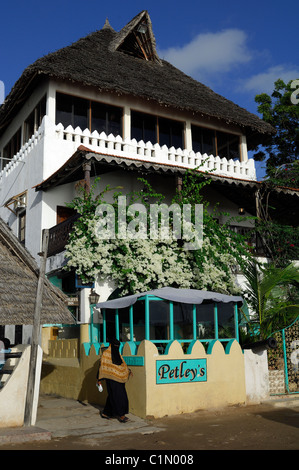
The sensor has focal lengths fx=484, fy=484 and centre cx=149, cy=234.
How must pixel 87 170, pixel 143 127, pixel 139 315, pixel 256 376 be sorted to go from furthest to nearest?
pixel 143 127 < pixel 87 170 < pixel 139 315 < pixel 256 376

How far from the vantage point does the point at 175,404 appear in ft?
30.6

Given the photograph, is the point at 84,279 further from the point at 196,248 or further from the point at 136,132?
the point at 136,132

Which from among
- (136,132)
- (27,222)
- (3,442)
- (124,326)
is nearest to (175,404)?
(124,326)

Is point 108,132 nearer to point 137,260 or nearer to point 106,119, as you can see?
point 106,119

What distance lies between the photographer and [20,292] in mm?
8719

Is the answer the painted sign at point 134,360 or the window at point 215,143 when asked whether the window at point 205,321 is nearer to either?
the painted sign at point 134,360

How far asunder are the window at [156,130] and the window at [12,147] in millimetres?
4797

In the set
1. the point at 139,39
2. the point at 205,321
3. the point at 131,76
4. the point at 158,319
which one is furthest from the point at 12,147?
the point at 205,321

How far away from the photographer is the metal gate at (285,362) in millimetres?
10953

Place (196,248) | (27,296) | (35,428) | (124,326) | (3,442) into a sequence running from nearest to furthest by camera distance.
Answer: (3,442) → (35,428) → (27,296) → (124,326) → (196,248)

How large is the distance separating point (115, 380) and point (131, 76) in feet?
38.6

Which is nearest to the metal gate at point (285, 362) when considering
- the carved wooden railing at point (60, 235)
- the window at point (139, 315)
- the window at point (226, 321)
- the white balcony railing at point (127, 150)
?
the window at point (226, 321)

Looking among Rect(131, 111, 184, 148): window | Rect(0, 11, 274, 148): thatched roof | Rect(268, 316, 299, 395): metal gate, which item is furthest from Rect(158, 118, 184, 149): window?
Rect(268, 316, 299, 395): metal gate
